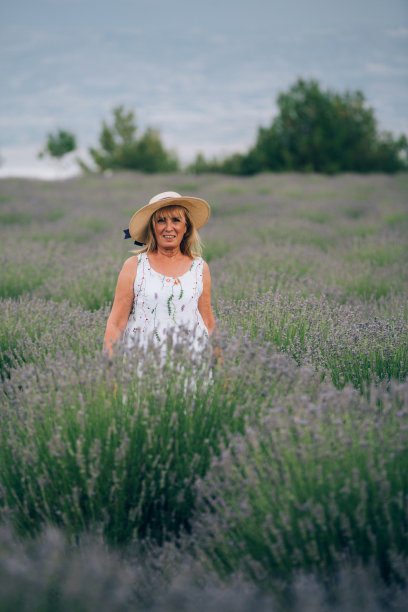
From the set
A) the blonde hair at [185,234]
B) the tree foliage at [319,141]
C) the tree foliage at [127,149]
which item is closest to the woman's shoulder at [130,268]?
the blonde hair at [185,234]

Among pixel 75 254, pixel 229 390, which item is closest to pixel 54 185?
pixel 75 254

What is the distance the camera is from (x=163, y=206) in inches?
120

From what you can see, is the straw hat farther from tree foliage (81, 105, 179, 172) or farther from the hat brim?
tree foliage (81, 105, 179, 172)

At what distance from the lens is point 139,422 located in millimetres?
1937

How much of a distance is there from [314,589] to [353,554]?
324 mm

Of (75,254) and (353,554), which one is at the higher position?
(75,254)

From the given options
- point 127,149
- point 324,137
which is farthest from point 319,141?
point 127,149

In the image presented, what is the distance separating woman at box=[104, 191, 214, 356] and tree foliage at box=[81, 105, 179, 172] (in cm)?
3953

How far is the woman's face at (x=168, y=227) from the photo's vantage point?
9.85 feet

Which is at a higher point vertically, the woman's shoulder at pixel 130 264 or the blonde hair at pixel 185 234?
the blonde hair at pixel 185 234

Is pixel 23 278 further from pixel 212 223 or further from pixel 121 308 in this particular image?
pixel 212 223

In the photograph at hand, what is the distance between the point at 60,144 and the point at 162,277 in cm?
4393

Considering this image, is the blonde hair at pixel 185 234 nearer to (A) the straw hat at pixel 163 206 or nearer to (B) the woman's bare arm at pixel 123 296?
(A) the straw hat at pixel 163 206

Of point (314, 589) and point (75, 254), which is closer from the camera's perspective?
point (314, 589)
